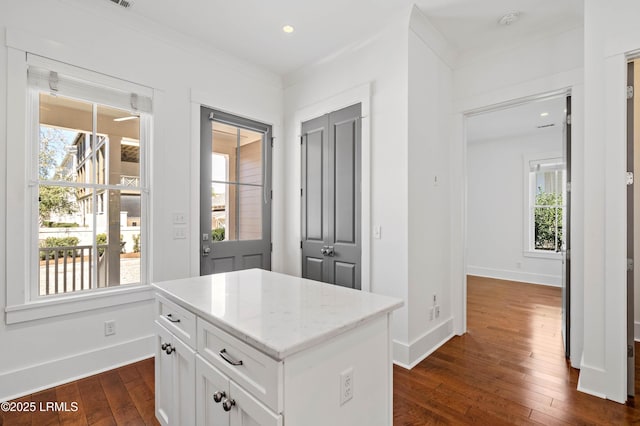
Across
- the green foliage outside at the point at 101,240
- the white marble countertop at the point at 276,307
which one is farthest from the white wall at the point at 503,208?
the green foliage outside at the point at 101,240

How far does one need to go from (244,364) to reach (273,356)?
22 cm

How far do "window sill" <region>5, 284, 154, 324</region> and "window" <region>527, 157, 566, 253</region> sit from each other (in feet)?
21.2

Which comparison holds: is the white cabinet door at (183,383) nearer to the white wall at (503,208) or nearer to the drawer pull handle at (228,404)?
the drawer pull handle at (228,404)

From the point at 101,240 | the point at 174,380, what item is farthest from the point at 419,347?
the point at 101,240

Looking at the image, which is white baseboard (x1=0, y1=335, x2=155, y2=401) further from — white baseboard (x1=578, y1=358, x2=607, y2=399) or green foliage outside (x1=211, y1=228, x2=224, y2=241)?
white baseboard (x1=578, y1=358, x2=607, y2=399)

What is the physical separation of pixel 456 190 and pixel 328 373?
9.02ft

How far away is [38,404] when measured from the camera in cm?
207

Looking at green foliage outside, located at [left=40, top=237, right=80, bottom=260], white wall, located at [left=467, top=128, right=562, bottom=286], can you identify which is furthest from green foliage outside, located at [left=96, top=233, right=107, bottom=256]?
white wall, located at [left=467, top=128, right=562, bottom=286]

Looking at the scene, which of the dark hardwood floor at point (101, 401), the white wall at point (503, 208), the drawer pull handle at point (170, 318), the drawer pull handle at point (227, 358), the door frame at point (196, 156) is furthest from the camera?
the white wall at point (503, 208)

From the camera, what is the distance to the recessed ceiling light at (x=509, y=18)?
258cm

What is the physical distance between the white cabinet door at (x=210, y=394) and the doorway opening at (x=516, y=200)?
17.3 feet

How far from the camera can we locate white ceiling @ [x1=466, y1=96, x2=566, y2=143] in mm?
4426

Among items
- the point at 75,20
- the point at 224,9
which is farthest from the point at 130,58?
the point at 224,9

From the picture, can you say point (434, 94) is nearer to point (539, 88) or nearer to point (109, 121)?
point (539, 88)
